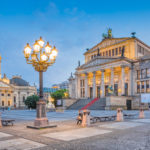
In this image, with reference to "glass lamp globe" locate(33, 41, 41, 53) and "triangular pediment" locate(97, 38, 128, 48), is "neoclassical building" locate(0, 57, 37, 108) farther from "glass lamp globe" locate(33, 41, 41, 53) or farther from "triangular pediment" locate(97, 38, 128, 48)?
"glass lamp globe" locate(33, 41, 41, 53)

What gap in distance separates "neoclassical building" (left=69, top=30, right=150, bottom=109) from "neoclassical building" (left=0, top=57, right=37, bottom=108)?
58807 mm

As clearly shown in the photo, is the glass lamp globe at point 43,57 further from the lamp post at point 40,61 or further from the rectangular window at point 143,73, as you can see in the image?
the rectangular window at point 143,73

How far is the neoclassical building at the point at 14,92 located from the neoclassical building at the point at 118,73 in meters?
58.8

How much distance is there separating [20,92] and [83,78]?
243 ft

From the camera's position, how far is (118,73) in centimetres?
5600

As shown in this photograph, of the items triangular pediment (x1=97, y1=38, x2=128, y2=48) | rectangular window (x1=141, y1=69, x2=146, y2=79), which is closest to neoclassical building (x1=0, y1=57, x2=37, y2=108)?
triangular pediment (x1=97, y1=38, x2=128, y2=48)

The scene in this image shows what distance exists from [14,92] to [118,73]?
84.8m

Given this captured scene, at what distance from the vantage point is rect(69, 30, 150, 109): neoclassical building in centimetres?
4725

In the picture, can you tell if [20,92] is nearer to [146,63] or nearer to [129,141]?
[146,63]

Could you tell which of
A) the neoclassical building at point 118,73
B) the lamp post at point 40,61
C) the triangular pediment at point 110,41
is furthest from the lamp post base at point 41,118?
the triangular pediment at point 110,41

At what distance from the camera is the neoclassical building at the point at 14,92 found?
109 meters

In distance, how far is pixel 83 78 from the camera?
208 ft

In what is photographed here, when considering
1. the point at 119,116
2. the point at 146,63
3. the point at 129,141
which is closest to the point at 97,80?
the point at 146,63

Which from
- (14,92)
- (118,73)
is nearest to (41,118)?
(118,73)
